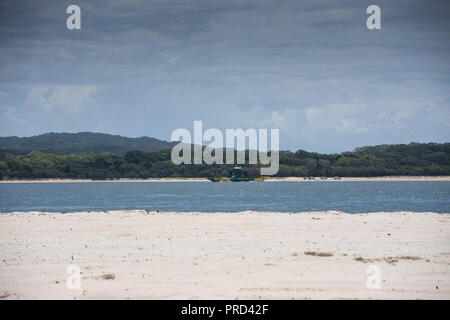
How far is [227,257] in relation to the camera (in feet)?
55.5

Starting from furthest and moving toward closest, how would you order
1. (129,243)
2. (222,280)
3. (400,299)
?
(129,243)
(222,280)
(400,299)

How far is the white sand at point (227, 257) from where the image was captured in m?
13.2

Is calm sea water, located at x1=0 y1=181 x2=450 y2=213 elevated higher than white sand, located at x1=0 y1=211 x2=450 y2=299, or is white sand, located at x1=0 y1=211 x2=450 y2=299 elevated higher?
white sand, located at x1=0 y1=211 x2=450 y2=299

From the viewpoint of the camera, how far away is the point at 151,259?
55.3 feet

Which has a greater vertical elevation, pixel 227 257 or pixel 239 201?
pixel 227 257

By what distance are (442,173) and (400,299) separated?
7485 inches

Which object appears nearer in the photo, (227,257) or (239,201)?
(227,257)

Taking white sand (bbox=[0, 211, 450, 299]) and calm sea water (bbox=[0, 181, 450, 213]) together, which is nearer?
white sand (bbox=[0, 211, 450, 299])

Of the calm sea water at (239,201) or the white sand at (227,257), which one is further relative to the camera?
Answer: the calm sea water at (239,201)

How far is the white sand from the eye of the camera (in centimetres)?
1321

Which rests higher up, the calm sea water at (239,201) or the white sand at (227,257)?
the white sand at (227,257)
